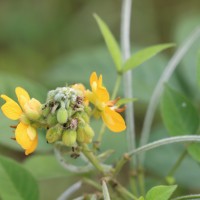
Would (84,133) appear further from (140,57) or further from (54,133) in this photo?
Result: (140,57)

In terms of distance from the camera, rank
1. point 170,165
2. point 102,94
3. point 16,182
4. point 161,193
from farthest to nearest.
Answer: point 170,165, point 16,182, point 102,94, point 161,193

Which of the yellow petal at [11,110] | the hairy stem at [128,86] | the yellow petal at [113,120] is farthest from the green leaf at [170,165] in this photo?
the yellow petal at [11,110]

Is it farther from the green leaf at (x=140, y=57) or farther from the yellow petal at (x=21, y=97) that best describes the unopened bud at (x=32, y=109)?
the green leaf at (x=140, y=57)

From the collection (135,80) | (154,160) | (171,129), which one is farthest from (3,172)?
(135,80)

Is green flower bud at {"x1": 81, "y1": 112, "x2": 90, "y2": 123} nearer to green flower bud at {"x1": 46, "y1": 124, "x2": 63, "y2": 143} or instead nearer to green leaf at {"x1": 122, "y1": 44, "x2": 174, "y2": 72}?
green flower bud at {"x1": 46, "y1": 124, "x2": 63, "y2": 143}

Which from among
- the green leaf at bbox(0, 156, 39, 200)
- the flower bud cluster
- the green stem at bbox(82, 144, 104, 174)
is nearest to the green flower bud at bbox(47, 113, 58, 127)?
the flower bud cluster

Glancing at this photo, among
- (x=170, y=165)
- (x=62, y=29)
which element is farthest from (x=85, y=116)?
(x=62, y=29)
